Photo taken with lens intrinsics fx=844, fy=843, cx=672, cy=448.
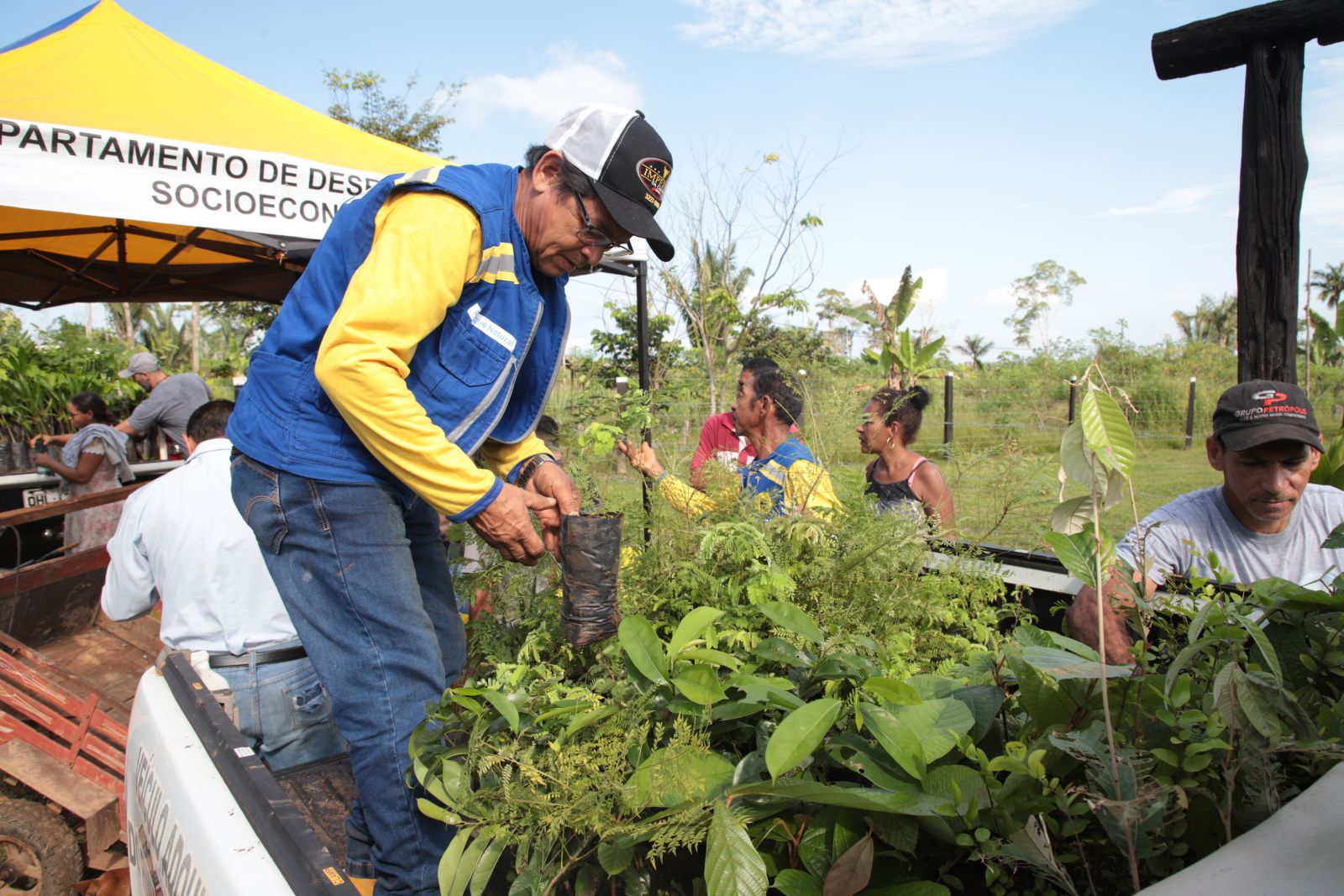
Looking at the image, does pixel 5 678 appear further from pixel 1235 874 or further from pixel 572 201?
pixel 1235 874

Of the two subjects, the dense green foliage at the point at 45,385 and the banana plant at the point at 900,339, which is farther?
the banana plant at the point at 900,339

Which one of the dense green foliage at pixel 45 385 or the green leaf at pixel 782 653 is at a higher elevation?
the dense green foliage at pixel 45 385

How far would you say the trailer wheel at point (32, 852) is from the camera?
10.4 feet

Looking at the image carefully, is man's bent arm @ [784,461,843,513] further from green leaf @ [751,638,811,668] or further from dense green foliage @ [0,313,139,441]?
dense green foliage @ [0,313,139,441]

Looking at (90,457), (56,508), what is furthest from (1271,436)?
(90,457)

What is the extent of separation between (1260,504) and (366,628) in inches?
108

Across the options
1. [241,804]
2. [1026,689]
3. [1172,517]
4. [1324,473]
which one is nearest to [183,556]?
[241,804]

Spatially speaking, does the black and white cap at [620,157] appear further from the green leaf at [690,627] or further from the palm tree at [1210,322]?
the palm tree at [1210,322]

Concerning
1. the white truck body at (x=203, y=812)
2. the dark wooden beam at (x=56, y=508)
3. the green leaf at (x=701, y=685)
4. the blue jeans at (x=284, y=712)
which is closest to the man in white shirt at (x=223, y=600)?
the blue jeans at (x=284, y=712)

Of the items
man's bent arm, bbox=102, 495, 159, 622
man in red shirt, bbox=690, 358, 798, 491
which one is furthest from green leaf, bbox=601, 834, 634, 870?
man's bent arm, bbox=102, 495, 159, 622

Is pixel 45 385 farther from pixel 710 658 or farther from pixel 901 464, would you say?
pixel 710 658

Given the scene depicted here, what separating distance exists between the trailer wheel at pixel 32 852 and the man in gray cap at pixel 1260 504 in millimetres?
3977

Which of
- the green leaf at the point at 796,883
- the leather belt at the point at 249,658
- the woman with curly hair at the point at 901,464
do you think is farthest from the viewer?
the woman with curly hair at the point at 901,464

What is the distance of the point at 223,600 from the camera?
294 centimetres
